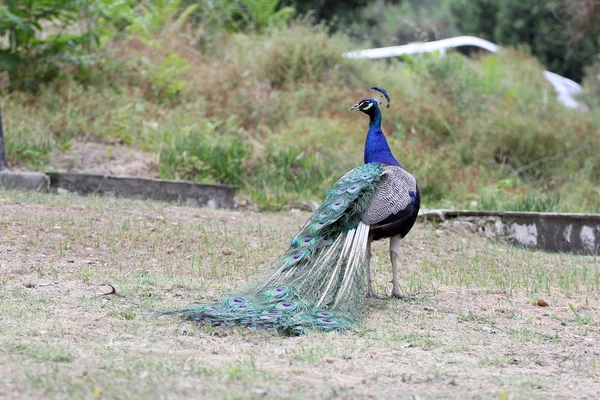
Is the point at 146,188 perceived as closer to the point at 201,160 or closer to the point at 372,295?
the point at 201,160

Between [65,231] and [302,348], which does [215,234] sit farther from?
[302,348]

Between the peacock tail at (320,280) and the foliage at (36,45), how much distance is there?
8085 mm

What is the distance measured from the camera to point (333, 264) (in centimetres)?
565

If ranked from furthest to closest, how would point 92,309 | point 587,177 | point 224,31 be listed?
point 224,31
point 587,177
point 92,309

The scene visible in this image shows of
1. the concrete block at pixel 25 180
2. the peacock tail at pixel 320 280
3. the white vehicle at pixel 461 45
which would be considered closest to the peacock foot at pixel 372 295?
the peacock tail at pixel 320 280

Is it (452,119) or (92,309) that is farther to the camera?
(452,119)

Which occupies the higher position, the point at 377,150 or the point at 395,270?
the point at 377,150

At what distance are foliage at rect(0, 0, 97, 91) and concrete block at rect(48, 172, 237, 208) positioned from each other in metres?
3.21

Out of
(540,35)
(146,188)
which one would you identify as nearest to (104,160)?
(146,188)

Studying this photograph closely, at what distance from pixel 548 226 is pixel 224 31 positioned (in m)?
10.2

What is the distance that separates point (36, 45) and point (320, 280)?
31.4 feet

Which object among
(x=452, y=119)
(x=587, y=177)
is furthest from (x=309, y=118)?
(x=587, y=177)

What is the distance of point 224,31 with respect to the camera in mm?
17609

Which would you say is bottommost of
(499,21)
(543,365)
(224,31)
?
(543,365)
